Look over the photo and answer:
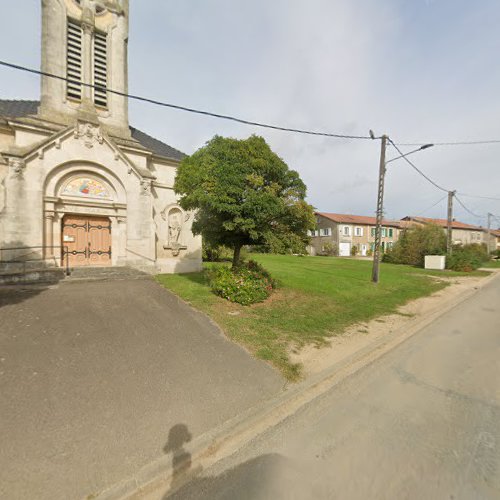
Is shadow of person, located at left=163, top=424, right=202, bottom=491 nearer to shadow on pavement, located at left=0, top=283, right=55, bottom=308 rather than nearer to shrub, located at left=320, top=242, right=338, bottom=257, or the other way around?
shadow on pavement, located at left=0, top=283, right=55, bottom=308

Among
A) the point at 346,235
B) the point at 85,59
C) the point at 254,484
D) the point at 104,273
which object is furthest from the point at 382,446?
the point at 346,235

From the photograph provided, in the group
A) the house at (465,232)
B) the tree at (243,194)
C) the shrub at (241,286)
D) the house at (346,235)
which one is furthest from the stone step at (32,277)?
the house at (465,232)

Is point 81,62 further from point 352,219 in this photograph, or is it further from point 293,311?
point 352,219

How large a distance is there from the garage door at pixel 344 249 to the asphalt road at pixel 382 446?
3583 cm

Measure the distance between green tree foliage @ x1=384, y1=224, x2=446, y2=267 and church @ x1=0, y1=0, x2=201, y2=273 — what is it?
2298 cm

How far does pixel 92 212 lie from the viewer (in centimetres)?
1161

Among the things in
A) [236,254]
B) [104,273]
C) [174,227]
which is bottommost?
[104,273]

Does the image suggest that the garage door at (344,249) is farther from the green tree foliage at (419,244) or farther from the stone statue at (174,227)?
the stone statue at (174,227)

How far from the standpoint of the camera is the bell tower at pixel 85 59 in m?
12.0

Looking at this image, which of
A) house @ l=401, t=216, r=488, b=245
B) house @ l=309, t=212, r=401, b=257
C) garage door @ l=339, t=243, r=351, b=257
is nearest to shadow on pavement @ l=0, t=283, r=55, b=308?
house @ l=309, t=212, r=401, b=257

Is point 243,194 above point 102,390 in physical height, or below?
above

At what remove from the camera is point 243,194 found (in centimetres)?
739

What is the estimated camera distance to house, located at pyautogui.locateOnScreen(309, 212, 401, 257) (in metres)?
38.7

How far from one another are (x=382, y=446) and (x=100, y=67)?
62.3 feet
